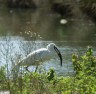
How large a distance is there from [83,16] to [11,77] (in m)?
27.4

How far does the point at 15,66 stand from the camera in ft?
27.7

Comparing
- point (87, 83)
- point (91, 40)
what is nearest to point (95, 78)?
point (87, 83)

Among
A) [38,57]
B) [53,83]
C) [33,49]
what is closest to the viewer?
[53,83]

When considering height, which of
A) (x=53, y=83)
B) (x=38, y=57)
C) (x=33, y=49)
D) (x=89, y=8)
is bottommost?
(x=53, y=83)

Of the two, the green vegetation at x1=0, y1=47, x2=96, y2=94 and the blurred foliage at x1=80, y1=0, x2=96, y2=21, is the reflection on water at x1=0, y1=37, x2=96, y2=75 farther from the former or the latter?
the blurred foliage at x1=80, y1=0, x2=96, y2=21

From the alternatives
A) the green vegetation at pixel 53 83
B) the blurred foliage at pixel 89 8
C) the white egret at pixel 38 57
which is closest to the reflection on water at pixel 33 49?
the white egret at pixel 38 57

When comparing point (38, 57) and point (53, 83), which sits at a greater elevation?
point (38, 57)

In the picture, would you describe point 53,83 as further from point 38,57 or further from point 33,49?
point 33,49

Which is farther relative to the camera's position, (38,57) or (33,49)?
(33,49)

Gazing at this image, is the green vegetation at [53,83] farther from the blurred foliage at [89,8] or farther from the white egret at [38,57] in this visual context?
the blurred foliage at [89,8]

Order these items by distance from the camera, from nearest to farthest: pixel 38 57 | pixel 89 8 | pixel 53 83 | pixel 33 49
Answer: pixel 53 83 < pixel 38 57 < pixel 33 49 < pixel 89 8

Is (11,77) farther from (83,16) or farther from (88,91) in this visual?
(83,16)

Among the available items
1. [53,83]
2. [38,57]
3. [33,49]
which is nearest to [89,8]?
[33,49]

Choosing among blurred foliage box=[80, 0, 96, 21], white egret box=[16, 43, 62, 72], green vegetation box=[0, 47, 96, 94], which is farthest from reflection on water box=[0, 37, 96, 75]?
blurred foliage box=[80, 0, 96, 21]
